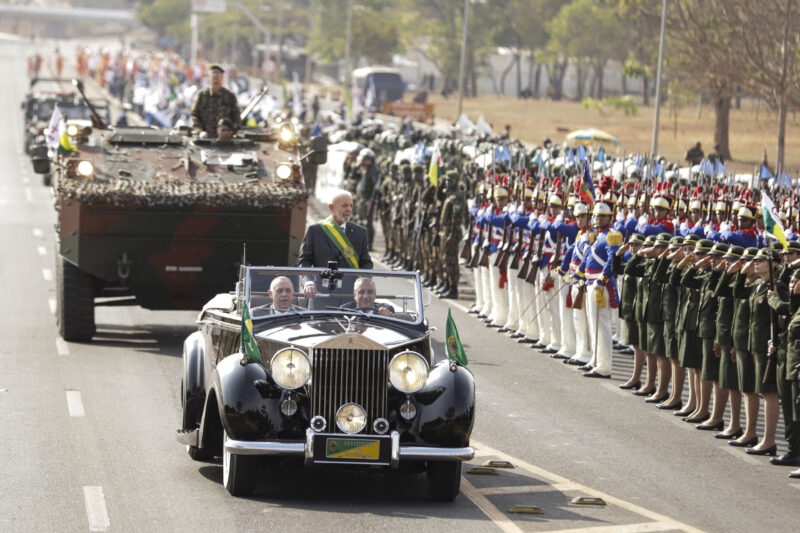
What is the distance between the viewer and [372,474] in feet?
38.7

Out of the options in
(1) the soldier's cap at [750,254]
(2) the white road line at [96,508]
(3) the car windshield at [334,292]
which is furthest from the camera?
(1) the soldier's cap at [750,254]

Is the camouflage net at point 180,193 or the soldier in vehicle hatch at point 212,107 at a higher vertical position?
the soldier in vehicle hatch at point 212,107

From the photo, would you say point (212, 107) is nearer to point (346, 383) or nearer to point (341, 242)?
point (341, 242)

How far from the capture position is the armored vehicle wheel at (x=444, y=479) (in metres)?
10.8

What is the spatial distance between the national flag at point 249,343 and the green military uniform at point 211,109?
10.1 m

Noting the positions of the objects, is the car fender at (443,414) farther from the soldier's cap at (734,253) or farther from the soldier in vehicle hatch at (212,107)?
the soldier in vehicle hatch at (212,107)

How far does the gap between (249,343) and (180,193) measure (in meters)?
7.79

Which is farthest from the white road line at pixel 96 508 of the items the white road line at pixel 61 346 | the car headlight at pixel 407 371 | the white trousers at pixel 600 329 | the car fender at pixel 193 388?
the white trousers at pixel 600 329

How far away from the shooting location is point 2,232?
A: 33.5 metres

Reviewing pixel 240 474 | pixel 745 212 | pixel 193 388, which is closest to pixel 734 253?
pixel 745 212

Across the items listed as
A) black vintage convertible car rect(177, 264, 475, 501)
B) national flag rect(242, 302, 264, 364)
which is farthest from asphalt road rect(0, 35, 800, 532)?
national flag rect(242, 302, 264, 364)

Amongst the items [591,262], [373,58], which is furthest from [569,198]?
[373,58]

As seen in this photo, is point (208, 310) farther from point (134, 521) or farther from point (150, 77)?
point (150, 77)

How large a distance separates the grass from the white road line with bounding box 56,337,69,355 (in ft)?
107
